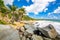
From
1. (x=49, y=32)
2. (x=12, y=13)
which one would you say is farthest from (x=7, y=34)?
(x=12, y=13)

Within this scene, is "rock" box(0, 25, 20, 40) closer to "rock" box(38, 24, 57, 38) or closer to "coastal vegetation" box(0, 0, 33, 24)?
"rock" box(38, 24, 57, 38)

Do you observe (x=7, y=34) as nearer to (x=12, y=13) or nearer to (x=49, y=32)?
(x=49, y=32)

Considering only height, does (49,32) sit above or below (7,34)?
below

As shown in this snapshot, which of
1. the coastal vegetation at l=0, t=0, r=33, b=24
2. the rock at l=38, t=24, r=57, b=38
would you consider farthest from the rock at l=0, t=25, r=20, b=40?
the coastal vegetation at l=0, t=0, r=33, b=24

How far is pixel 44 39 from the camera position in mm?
6617

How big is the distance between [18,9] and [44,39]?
5410mm

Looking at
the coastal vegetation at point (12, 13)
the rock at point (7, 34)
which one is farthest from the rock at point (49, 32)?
the coastal vegetation at point (12, 13)

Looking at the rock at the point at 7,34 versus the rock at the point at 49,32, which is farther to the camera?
the rock at the point at 49,32

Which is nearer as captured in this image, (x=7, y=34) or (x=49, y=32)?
(x=7, y=34)

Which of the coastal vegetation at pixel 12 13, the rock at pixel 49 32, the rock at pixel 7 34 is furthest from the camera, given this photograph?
the coastal vegetation at pixel 12 13

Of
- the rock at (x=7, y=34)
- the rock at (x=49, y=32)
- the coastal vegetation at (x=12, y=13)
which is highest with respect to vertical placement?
the coastal vegetation at (x=12, y=13)

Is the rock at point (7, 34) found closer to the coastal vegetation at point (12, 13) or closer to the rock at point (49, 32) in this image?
the rock at point (49, 32)

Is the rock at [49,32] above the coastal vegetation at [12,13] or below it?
below

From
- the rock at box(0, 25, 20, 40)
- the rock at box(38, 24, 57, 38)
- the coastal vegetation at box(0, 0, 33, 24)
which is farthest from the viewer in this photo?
the coastal vegetation at box(0, 0, 33, 24)
